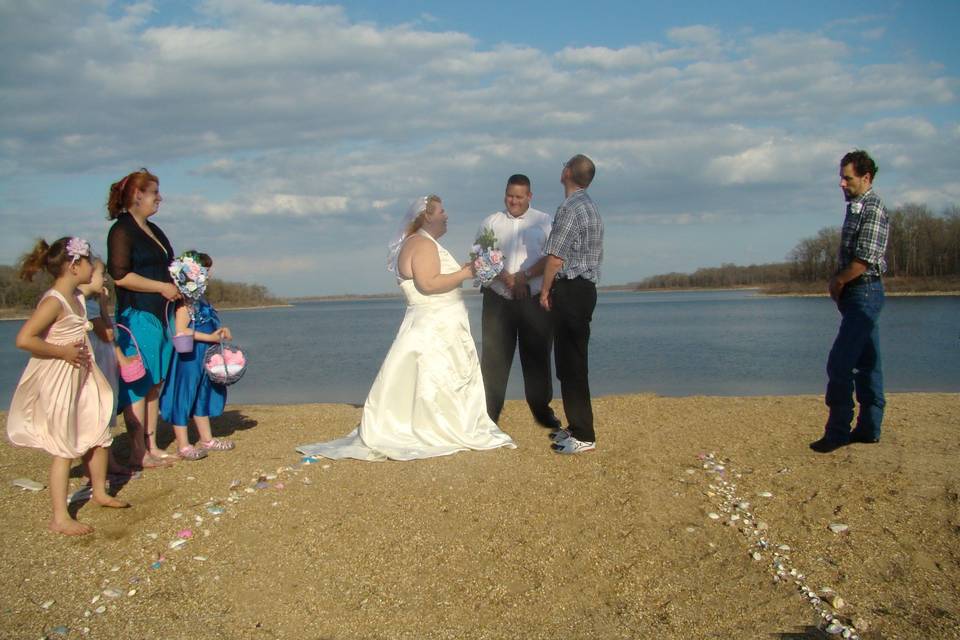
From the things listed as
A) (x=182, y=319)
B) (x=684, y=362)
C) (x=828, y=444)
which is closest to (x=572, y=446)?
(x=828, y=444)

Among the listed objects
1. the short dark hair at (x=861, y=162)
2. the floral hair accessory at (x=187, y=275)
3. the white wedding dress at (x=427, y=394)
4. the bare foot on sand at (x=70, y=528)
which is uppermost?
the short dark hair at (x=861, y=162)

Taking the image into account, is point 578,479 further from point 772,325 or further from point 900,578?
point 772,325

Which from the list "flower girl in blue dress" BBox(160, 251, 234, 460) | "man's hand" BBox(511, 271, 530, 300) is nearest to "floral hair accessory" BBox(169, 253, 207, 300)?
"flower girl in blue dress" BBox(160, 251, 234, 460)

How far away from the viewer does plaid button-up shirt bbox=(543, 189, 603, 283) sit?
601cm

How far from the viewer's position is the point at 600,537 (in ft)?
14.6

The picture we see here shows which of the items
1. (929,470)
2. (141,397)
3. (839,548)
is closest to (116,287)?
(141,397)

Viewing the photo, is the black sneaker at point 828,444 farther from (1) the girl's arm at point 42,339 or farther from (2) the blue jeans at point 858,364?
(1) the girl's arm at point 42,339

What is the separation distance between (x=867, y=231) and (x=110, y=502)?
627 cm

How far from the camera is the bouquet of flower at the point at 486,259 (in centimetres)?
628

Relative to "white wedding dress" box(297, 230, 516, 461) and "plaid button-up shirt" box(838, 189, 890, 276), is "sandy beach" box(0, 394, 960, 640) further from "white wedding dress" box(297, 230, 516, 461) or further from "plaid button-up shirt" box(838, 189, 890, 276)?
"plaid button-up shirt" box(838, 189, 890, 276)

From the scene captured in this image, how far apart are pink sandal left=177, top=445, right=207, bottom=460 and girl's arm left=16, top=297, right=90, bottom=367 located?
1612 millimetres

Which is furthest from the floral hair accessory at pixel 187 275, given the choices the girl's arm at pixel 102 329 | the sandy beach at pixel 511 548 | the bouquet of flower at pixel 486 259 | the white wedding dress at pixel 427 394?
the bouquet of flower at pixel 486 259

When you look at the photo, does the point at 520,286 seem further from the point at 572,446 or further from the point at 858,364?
the point at 858,364

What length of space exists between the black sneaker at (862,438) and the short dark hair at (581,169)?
130 inches
